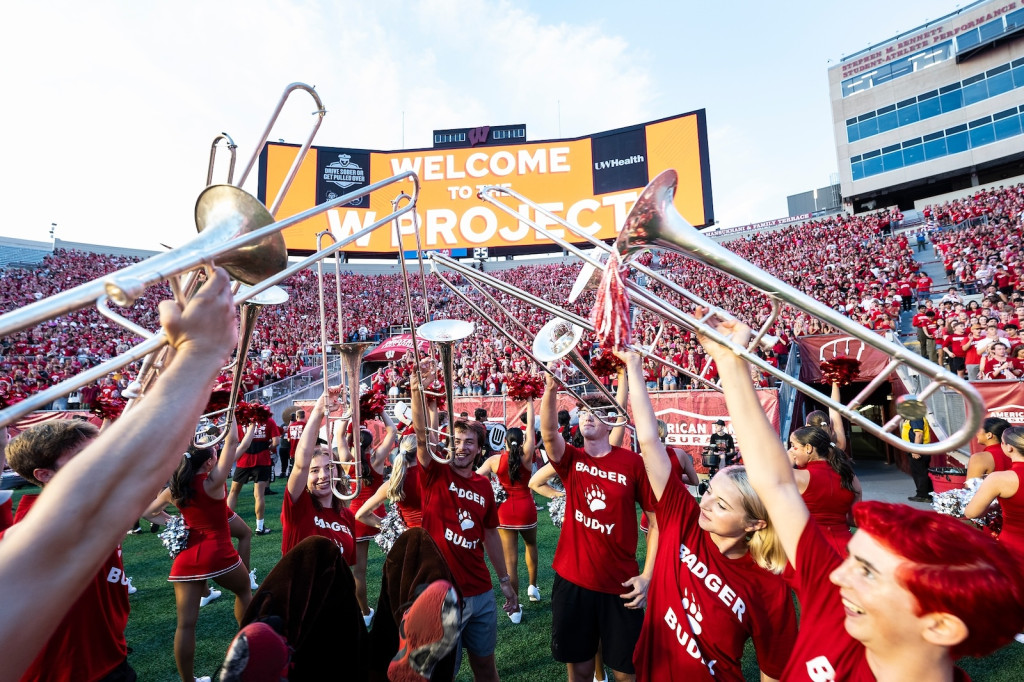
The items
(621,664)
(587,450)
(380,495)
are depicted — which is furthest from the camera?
(380,495)

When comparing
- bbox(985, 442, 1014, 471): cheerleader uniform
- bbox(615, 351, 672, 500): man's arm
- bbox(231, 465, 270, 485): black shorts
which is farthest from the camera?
bbox(231, 465, 270, 485): black shorts

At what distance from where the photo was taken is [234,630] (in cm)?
547

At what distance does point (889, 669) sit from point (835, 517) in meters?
3.25

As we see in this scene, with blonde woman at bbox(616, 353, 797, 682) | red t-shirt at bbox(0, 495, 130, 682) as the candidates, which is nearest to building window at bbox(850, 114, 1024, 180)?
blonde woman at bbox(616, 353, 797, 682)

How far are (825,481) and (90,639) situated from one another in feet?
15.5

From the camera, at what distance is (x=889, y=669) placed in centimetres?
148

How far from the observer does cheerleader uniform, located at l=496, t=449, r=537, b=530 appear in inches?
246

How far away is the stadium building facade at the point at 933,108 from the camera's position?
33.8 meters

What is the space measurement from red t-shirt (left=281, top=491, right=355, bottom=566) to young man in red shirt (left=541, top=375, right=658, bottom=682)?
186 centimetres

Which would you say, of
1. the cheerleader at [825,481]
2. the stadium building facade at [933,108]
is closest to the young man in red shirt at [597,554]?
the cheerleader at [825,481]

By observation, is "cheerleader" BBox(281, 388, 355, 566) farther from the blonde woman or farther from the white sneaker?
the blonde woman

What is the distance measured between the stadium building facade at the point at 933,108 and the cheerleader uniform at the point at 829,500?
41.2 metres

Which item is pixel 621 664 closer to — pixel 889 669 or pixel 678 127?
pixel 889 669

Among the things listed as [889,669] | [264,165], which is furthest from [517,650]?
[264,165]
